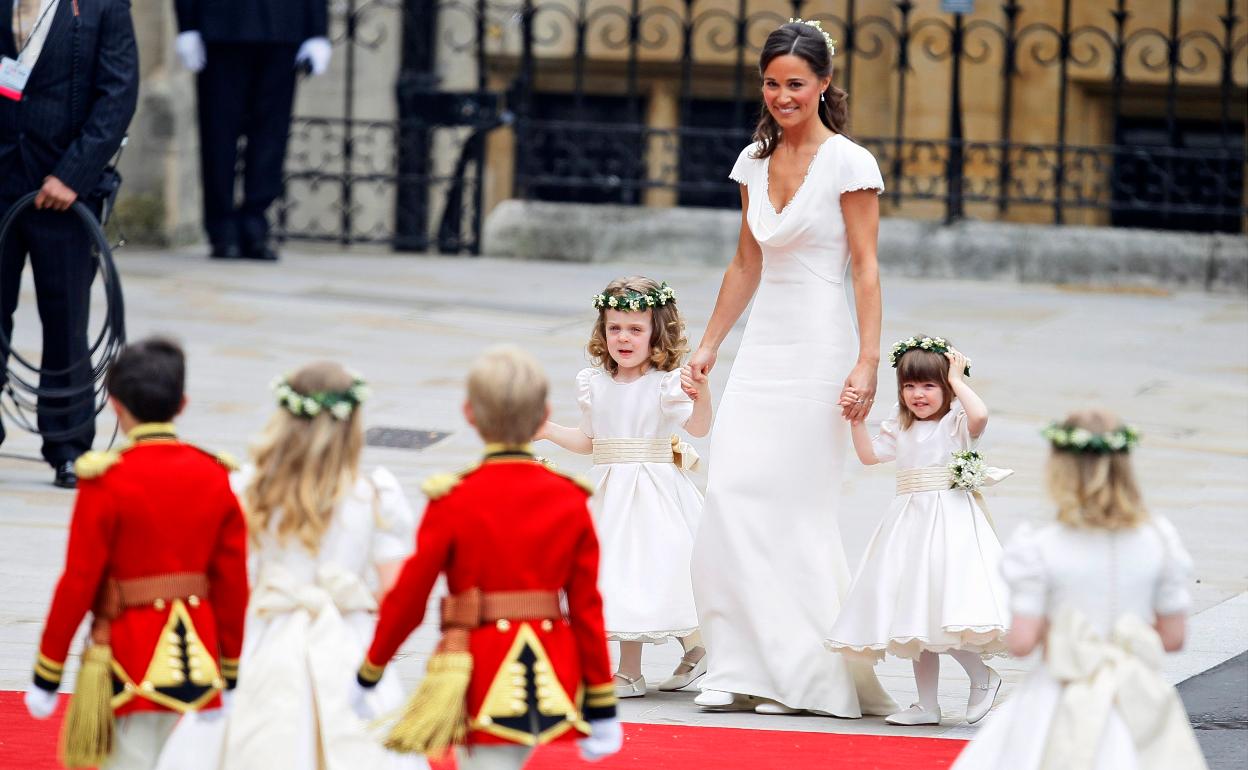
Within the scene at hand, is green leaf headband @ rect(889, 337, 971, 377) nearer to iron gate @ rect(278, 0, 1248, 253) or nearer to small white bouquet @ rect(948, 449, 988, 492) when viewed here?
small white bouquet @ rect(948, 449, 988, 492)

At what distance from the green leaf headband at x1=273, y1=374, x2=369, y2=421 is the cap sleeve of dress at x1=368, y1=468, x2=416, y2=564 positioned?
19 centimetres

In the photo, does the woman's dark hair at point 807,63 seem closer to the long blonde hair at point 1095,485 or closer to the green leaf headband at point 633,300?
the green leaf headband at point 633,300

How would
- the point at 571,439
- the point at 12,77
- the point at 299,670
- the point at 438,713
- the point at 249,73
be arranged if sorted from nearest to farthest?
the point at 438,713
the point at 299,670
the point at 571,439
the point at 12,77
the point at 249,73

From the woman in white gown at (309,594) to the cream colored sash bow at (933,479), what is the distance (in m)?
2.00

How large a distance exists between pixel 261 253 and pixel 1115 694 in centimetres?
1094

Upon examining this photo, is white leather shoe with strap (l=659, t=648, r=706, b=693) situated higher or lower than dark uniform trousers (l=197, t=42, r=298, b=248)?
lower

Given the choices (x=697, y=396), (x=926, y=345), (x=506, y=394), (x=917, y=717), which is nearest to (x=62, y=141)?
(x=697, y=396)

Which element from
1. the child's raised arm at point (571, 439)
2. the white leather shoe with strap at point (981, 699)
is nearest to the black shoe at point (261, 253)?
the child's raised arm at point (571, 439)

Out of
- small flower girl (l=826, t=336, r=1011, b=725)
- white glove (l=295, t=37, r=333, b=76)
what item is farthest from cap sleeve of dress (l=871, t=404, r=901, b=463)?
white glove (l=295, t=37, r=333, b=76)

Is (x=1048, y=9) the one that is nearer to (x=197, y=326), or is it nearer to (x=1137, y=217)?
(x=1137, y=217)

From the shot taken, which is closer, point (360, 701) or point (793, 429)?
point (360, 701)

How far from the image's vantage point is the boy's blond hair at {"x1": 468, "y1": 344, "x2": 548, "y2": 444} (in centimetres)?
418

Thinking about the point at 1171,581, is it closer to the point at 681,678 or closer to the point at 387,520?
the point at 387,520

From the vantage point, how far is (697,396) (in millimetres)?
6168
